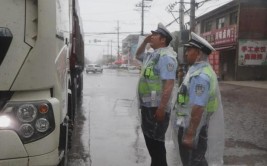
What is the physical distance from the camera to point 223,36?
35.8 meters

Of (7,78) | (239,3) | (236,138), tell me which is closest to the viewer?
(7,78)

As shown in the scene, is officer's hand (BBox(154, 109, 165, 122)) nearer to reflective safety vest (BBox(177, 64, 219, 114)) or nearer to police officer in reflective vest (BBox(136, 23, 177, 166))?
police officer in reflective vest (BBox(136, 23, 177, 166))

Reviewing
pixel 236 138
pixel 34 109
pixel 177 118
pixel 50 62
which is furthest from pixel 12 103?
pixel 236 138

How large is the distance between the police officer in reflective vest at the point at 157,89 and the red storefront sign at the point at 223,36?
Result: 29.5 m

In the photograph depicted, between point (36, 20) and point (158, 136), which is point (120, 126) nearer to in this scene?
point (158, 136)

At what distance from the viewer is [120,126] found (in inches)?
410

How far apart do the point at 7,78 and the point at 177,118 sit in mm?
1682

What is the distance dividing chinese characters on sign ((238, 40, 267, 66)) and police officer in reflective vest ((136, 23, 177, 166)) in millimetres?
29213

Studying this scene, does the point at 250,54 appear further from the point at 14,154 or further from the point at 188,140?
the point at 14,154

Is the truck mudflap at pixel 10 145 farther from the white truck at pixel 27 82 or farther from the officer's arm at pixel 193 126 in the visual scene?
the officer's arm at pixel 193 126

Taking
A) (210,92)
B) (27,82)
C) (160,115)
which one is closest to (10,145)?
(27,82)

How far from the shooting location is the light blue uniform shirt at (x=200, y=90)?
394cm

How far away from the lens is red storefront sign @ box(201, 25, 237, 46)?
34.0 metres

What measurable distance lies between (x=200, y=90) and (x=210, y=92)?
13 cm
